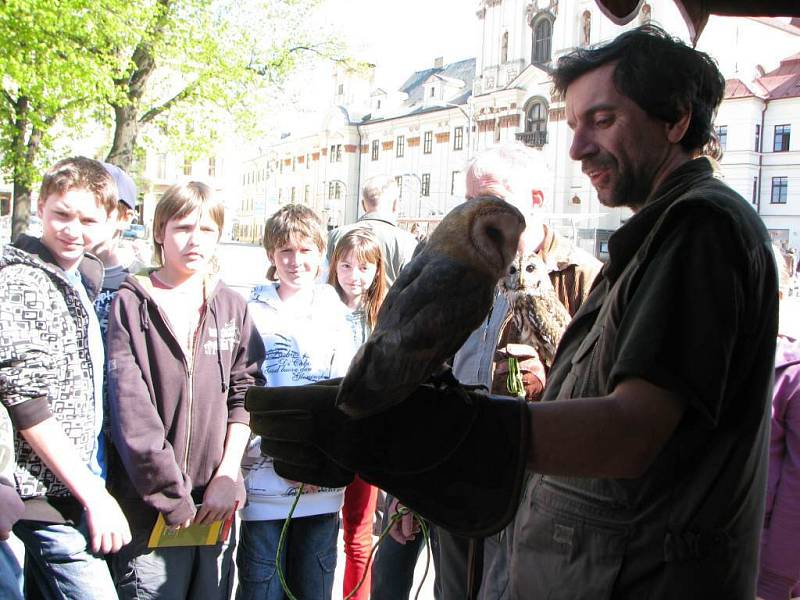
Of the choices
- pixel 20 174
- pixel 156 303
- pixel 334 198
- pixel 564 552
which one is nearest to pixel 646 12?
pixel 156 303

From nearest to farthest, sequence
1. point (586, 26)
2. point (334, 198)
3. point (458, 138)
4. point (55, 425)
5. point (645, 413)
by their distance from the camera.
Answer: point (645, 413), point (55, 425), point (586, 26), point (458, 138), point (334, 198)

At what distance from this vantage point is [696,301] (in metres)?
1.14

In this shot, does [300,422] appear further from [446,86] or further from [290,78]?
[446,86]

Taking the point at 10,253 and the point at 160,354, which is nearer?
the point at 10,253

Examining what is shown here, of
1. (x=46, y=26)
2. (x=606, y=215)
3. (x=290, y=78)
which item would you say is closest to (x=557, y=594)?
(x=46, y=26)

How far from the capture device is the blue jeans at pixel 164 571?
2.61 m

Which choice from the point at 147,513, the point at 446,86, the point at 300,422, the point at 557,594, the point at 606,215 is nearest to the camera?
the point at 300,422

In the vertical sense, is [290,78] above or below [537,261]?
above

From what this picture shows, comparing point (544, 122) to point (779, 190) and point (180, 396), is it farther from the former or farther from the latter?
point (180, 396)

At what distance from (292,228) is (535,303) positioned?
140 cm

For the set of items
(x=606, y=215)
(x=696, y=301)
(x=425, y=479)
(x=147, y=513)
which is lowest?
(x=147, y=513)

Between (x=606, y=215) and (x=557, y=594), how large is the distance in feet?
110

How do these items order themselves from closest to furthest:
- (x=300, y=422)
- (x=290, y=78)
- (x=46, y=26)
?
1. (x=300, y=422)
2. (x=46, y=26)
3. (x=290, y=78)

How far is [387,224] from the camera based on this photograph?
189 inches
